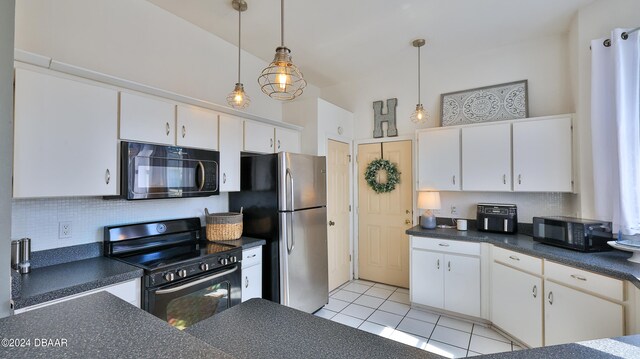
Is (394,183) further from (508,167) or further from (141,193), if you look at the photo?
(141,193)

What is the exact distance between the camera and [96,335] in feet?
2.26

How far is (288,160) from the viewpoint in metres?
2.79

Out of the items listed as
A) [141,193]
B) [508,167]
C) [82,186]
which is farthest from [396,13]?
[82,186]

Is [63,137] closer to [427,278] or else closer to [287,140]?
[287,140]

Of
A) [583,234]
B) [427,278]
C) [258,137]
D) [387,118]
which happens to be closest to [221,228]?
[258,137]

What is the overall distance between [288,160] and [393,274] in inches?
90.4

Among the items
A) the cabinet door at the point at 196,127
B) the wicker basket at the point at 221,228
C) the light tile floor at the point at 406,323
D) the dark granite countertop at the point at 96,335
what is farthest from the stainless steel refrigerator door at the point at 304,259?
the dark granite countertop at the point at 96,335

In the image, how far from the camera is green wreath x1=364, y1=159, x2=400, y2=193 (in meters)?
3.86

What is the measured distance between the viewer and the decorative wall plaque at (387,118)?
3.91 meters

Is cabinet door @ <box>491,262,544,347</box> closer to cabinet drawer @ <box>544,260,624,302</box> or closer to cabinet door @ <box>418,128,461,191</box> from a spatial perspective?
cabinet drawer @ <box>544,260,624,302</box>

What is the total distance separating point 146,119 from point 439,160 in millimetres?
2999

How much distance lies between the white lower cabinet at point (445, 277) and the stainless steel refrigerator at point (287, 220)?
1.09m

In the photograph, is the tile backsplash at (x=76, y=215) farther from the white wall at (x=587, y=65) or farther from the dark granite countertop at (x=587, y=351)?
the white wall at (x=587, y=65)

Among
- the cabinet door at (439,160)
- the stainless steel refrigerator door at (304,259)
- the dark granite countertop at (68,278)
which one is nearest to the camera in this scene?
the dark granite countertop at (68,278)
